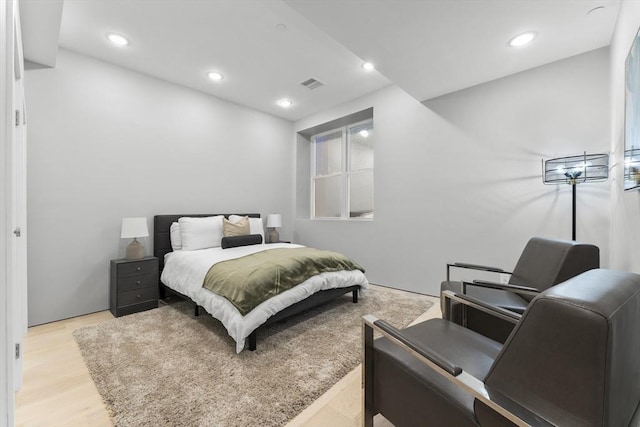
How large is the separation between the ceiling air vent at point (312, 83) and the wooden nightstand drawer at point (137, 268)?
3.05m

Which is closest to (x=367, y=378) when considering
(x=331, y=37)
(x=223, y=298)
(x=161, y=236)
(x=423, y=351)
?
(x=423, y=351)

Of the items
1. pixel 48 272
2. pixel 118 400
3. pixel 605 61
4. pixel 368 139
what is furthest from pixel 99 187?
pixel 605 61

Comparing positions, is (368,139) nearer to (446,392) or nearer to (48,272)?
(446,392)

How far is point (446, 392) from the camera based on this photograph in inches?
39.8

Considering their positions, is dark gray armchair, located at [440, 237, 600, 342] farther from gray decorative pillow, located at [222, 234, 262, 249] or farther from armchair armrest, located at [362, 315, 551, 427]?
gray decorative pillow, located at [222, 234, 262, 249]

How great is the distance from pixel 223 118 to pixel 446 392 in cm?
440

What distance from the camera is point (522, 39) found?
230 centimetres

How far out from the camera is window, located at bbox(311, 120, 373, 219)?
4594mm

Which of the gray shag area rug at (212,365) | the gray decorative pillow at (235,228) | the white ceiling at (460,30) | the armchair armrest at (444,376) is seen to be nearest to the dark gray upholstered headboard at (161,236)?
the gray decorative pillow at (235,228)

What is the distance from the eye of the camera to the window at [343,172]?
181 inches

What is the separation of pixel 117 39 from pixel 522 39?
3.88m

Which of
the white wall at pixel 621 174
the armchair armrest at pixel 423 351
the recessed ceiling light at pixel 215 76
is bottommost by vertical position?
the armchair armrest at pixel 423 351

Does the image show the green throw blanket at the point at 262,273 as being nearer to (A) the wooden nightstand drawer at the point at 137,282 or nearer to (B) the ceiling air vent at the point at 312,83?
(A) the wooden nightstand drawer at the point at 137,282

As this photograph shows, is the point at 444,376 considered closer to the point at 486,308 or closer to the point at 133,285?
the point at 486,308
